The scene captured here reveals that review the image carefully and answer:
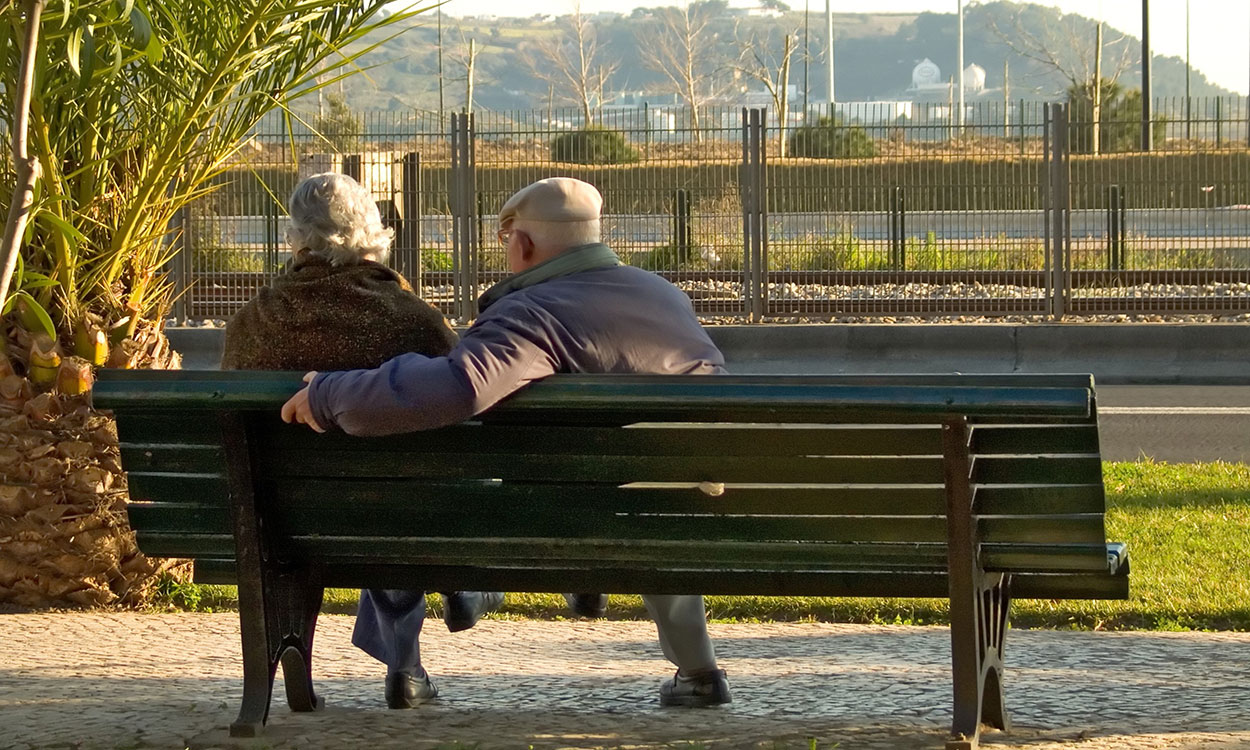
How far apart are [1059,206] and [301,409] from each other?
13.4m

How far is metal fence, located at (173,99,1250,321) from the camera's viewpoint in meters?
16.3

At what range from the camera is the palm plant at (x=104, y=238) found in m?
5.52

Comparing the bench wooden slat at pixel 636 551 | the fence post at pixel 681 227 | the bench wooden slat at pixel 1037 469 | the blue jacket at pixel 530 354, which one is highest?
the fence post at pixel 681 227

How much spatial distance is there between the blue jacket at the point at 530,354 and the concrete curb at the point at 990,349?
36.3ft

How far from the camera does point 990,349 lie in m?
15.8

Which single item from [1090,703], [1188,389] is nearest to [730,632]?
[1090,703]

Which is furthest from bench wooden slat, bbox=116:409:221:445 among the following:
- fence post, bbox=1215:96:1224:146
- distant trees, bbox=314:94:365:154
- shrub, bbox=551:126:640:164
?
fence post, bbox=1215:96:1224:146

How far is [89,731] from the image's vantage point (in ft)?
14.2

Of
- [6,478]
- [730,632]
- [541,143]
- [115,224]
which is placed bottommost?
[730,632]

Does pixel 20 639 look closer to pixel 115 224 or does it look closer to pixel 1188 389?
pixel 115 224

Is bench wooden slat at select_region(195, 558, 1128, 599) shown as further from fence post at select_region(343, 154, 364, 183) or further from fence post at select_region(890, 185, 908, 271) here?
fence post at select_region(890, 185, 908, 271)

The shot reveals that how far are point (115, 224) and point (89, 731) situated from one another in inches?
85.5

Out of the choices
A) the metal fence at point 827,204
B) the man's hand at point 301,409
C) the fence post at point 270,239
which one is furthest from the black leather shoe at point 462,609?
the fence post at point 270,239

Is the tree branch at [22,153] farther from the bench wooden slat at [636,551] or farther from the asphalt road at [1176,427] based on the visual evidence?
the asphalt road at [1176,427]
